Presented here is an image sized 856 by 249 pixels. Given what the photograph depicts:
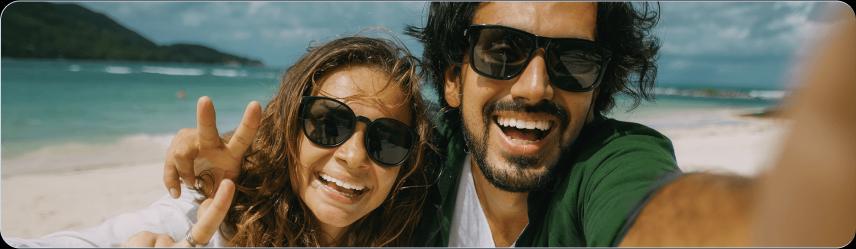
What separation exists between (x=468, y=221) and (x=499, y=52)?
0.82 m

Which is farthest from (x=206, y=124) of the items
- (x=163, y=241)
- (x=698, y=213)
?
(x=698, y=213)

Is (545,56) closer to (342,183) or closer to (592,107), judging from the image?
(592,107)

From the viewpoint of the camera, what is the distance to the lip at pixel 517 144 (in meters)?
2.17

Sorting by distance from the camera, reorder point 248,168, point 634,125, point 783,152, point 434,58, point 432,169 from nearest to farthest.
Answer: point 783,152, point 634,125, point 248,168, point 432,169, point 434,58

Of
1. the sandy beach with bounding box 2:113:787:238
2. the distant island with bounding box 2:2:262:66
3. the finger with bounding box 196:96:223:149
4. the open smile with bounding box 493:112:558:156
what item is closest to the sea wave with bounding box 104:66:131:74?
the distant island with bounding box 2:2:262:66

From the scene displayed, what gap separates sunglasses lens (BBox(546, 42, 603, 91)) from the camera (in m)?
2.07

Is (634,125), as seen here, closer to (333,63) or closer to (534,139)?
(534,139)

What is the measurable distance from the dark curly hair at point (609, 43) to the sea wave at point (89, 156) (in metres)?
4.08

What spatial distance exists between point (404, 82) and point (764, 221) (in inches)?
67.2

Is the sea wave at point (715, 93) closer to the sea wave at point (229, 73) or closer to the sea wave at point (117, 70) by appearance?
the sea wave at point (229, 73)

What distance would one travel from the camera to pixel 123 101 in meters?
8.75

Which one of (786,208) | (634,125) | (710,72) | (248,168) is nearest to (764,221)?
(786,208)

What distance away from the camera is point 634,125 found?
212 cm

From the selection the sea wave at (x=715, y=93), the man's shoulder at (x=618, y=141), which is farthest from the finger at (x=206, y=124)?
the sea wave at (x=715, y=93)
